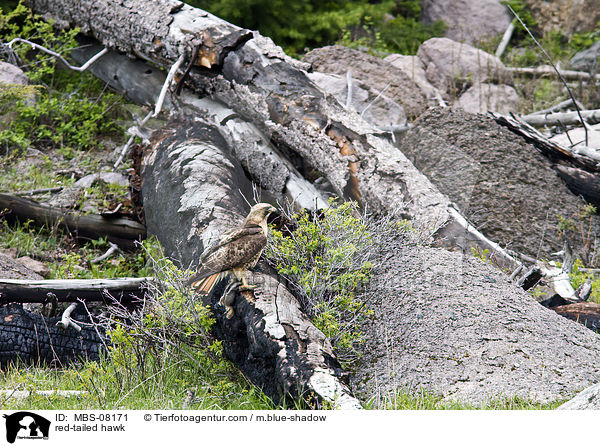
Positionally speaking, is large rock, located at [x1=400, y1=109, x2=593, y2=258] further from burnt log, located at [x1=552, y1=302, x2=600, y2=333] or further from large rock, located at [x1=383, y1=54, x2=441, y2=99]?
large rock, located at [x1=383, y1=54, x2=441, y2=99]

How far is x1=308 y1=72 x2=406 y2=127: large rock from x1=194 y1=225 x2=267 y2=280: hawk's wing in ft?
17.5

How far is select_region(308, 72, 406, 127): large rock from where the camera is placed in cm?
878

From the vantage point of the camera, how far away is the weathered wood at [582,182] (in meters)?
6.55

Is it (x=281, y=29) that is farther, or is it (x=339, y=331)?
(x=281, y=29)

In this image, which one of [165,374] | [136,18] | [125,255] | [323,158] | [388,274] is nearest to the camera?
[165,374]

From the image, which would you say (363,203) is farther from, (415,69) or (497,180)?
(415,69)

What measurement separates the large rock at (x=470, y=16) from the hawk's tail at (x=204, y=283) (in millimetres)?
10982

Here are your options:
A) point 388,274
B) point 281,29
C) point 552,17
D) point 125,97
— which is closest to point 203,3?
point 281,29

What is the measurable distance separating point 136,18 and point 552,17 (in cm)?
1000

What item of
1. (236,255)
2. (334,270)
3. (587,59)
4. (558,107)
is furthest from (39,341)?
(587,59)

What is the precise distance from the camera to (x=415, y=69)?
10930 millimetres

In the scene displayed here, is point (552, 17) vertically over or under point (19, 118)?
over
